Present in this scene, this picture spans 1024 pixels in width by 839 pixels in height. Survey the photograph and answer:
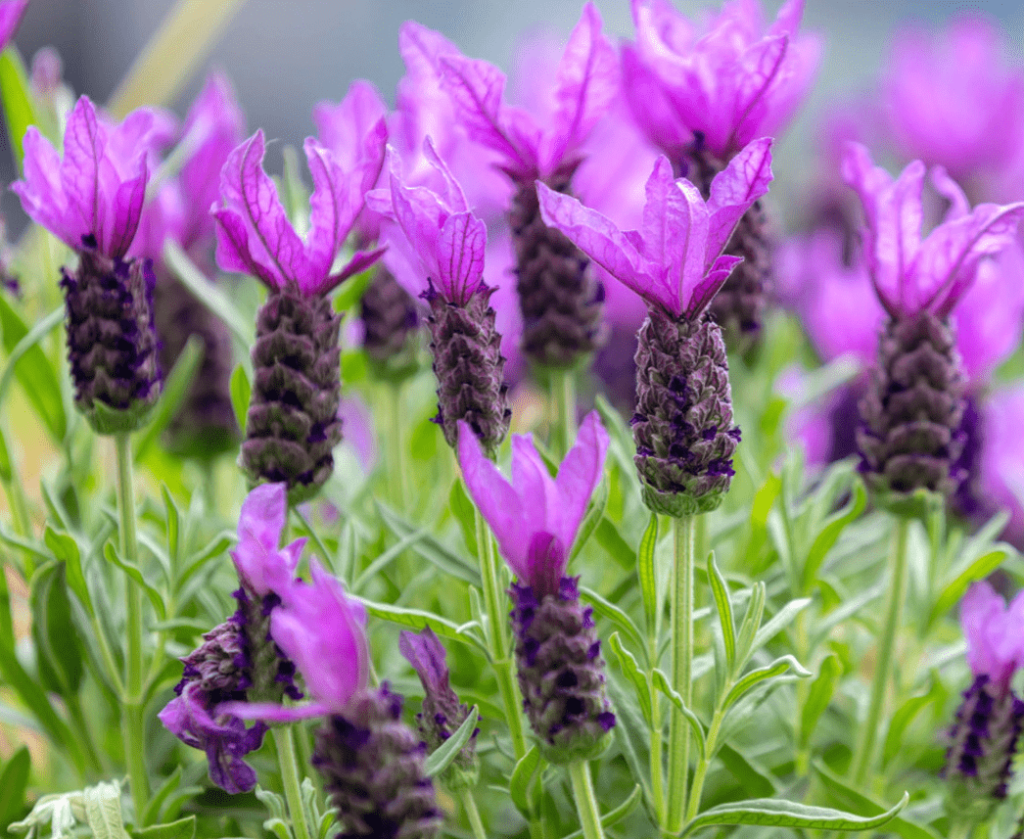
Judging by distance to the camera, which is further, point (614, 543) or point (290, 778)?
point (614, 543)

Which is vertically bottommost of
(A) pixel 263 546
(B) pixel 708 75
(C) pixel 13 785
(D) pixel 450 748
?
(C) pixel 13 785

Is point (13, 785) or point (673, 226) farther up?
point (673, 226)

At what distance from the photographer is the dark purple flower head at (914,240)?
2.09 feet

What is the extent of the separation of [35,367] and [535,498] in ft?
1.68

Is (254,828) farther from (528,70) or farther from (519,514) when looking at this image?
(528,70)

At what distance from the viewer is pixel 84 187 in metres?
0.60

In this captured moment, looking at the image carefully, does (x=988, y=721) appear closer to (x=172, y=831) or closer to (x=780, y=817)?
(x=780, y=817)

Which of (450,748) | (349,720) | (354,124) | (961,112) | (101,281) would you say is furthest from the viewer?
(961,112)

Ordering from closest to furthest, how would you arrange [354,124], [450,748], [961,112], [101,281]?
1. [450,748]
2. [101,281]
3. [354,124]
4. [961,112]

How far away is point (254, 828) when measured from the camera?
70 cm

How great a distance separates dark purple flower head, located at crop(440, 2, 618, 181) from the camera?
25.4 inches

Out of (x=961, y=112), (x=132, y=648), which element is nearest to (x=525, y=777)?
(x=132, y=648)

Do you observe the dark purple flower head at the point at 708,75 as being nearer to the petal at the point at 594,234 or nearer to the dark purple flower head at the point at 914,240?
the dark purple flower head at the point at 914,240

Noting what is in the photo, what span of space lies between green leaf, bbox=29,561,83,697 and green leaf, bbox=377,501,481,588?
21 cm
